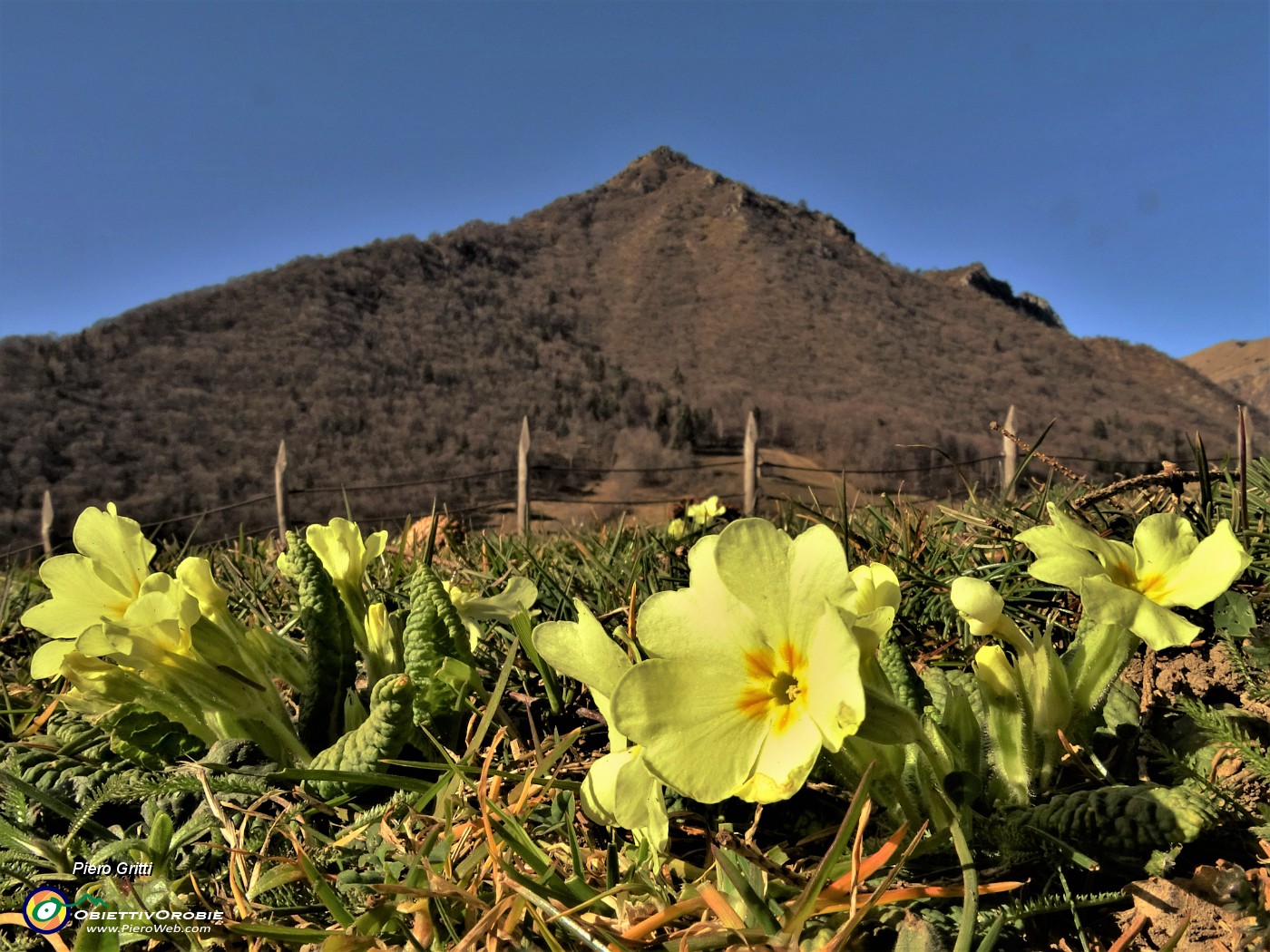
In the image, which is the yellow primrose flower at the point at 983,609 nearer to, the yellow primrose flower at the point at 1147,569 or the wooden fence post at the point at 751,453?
the yellow primrose flower at the point at 1147,569

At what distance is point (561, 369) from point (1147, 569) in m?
29.1

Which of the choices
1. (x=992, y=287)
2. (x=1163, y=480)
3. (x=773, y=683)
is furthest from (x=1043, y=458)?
(x=992, y=287)

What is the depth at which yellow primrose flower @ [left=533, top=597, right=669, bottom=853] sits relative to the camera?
750 millimetres

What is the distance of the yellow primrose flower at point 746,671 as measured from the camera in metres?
0.62

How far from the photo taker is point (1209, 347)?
69438 millimetres

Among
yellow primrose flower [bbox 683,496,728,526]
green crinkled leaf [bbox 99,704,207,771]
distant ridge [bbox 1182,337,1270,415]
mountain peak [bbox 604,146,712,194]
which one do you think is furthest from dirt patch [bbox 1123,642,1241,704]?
mountain peak [bbox 604,146,712,194]

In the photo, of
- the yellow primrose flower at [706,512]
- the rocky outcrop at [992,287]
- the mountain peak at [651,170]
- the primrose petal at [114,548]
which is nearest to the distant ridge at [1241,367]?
the rocky outcrop at [992,287]

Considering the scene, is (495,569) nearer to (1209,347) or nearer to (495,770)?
(495,770)

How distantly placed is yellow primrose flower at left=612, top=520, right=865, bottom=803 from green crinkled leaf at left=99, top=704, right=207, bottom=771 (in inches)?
35.2

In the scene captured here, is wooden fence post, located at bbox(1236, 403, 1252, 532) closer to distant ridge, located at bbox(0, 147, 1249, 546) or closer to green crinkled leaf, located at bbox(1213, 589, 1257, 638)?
green crinkled leaf, located at bbox(1213, 589, 1257, 638)

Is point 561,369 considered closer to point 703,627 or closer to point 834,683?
point 703,627

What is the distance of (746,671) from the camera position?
27.7 inches

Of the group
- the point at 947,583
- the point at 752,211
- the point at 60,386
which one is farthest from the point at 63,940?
the point at 752,211

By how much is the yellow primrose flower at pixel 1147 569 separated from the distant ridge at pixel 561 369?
16913mm
